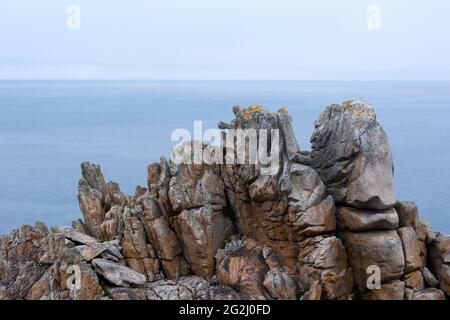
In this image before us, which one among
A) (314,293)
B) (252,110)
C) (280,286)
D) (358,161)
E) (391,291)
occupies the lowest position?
(391,291)

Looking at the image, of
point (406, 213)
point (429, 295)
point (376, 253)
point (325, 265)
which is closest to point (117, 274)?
point (325, 265)

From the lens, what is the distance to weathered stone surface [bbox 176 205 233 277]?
125 feet

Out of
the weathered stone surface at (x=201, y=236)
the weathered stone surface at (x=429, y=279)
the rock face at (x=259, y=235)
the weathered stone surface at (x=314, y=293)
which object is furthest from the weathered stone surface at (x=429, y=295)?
the weathered stone surface at (x=201, y=236)

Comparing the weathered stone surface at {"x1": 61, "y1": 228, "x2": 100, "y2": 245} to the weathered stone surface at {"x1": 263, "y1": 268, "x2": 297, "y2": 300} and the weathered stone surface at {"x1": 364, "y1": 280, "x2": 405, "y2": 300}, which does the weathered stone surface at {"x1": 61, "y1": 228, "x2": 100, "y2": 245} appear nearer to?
the weathered stone surface at {"x1": 263, "y1": 268, "x2": 297, "y2": 300}

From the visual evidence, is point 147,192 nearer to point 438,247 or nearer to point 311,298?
point 311,298

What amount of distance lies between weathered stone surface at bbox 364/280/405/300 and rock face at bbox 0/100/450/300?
6 centimetres

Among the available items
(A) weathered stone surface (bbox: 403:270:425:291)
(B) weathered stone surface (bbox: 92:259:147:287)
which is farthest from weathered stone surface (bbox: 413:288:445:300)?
(B) weathered stone surface (bbox: 92:259:147:287)

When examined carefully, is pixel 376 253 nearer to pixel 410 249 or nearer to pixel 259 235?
pixel 410 249

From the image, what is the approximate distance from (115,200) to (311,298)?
1678 cm

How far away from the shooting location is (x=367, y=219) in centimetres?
3666

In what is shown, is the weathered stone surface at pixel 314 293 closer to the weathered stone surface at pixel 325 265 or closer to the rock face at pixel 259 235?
the rock face at pixel 259 235

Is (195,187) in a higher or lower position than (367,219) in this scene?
higher

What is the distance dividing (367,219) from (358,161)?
3.47 metres

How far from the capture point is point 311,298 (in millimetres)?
35594
